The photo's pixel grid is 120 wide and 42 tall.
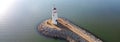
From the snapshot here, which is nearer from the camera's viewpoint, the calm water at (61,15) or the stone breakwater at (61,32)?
the stone breakwater at (61,32)

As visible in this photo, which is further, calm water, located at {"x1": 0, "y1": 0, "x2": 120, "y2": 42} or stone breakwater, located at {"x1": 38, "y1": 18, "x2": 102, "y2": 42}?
calm water, located at {"x1": 0, "y1": 0, "x2": 120, "y2": 42}

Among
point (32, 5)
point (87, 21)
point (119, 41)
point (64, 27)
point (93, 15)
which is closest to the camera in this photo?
point (119, 41)

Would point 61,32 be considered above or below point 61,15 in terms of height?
below

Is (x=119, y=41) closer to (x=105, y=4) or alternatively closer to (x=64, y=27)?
(x=64, y=27)

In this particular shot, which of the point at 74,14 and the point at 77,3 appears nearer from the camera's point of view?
the point at 74,14

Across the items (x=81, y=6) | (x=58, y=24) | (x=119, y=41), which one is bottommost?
(x=119, y=41)

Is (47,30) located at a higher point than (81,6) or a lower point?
lower

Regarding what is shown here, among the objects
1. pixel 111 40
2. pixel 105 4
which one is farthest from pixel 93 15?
A: pixel 111 40

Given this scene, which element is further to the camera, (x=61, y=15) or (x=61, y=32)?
(x=61, y=15)
